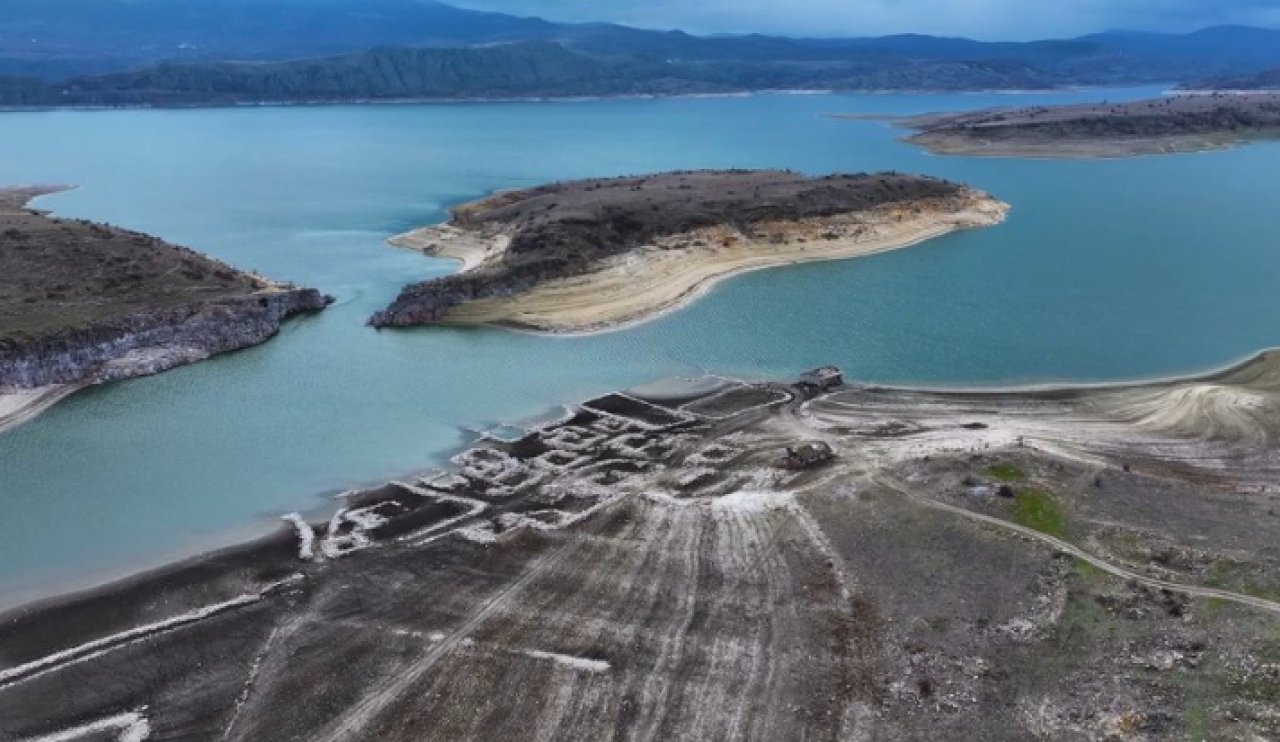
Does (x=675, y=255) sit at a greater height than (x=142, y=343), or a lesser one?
A: greater

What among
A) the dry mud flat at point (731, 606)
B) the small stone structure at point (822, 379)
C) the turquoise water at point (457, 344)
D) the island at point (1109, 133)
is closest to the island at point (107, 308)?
the turquoise water at point (457, 344)

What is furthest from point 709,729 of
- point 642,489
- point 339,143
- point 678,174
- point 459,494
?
point 339,143

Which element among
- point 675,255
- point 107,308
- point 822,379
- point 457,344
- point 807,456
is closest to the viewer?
point 807,456

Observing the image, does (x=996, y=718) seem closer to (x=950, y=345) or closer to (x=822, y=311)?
(x=950, y=345)

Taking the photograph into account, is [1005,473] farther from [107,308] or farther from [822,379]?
[107,308]

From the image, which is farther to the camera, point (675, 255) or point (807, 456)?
point (675, 255)

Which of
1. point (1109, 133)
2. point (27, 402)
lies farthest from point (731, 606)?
point (1109, 133)

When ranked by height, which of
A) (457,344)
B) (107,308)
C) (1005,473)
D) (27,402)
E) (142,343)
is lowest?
(27,402)

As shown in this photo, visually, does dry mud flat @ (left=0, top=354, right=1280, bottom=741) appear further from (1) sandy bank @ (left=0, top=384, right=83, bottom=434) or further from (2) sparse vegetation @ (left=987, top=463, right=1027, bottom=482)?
(1) sandy bank @ (left=0, top=384, right=83, bottom=434)
